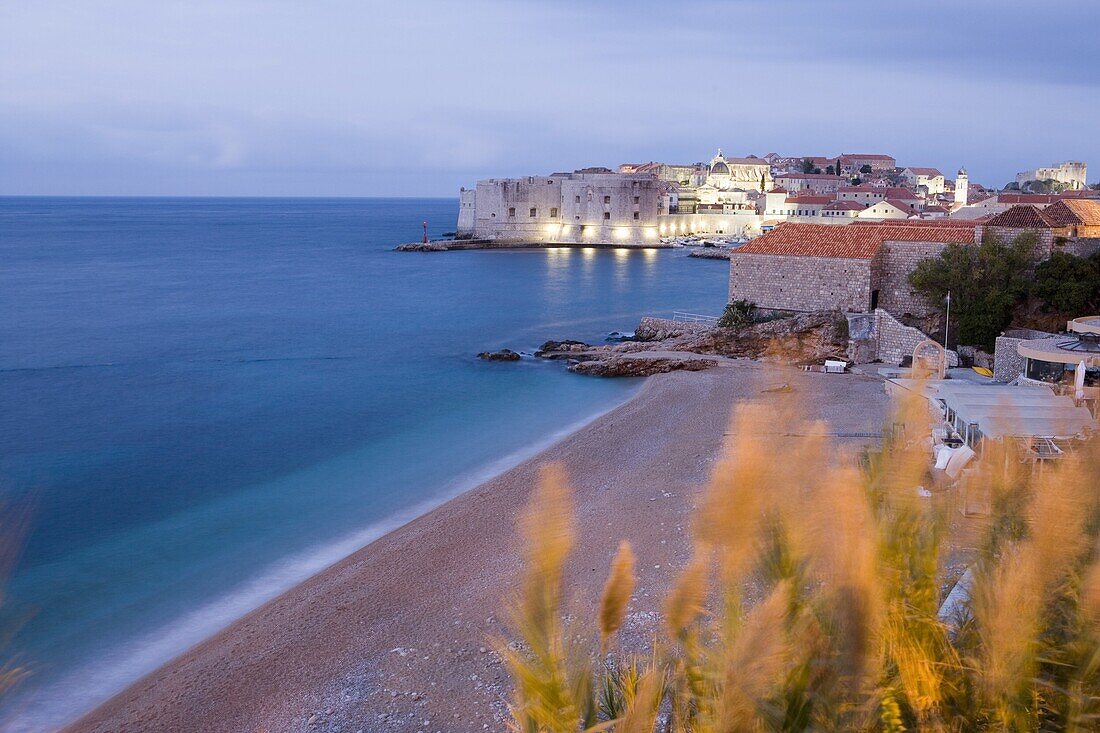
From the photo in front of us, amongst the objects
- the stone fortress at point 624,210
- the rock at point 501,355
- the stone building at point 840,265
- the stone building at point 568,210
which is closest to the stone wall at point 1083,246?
the stone building at point 840,265

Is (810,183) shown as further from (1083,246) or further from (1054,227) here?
(1054,227)

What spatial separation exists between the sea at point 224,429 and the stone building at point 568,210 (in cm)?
1925

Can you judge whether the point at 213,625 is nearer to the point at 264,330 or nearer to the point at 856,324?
the point at 856,324

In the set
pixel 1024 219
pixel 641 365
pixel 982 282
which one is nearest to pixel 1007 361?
pixel 982 282

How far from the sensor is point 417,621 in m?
6.73

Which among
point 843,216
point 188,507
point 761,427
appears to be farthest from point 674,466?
point 843,216

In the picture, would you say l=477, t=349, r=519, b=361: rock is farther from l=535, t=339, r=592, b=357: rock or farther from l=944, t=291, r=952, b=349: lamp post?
l=944, t=291, r=952, b=349: lamp post

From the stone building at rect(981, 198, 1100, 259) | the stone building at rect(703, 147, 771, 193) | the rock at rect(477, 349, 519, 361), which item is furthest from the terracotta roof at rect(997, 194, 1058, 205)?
the stone building at rect(703, 147, 771, 193)

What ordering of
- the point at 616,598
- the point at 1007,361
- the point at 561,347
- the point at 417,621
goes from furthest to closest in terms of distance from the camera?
the point at 561,347 < the point at 1007,361 < the point at 417,621 < the point at 616,598

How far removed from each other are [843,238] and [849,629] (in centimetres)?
1493

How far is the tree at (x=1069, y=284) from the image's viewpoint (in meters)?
14.0

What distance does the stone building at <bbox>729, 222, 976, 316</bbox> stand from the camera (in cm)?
1606

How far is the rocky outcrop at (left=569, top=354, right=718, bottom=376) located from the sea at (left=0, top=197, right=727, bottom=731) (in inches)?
16.9

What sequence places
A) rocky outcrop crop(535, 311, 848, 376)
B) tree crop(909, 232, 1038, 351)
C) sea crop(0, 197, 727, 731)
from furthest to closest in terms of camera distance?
rocky outcrop crop(535, 311, 848, 376)
tree crop(909, 232, 1038, 351)
sea crop(0, 197, 727, 731)
